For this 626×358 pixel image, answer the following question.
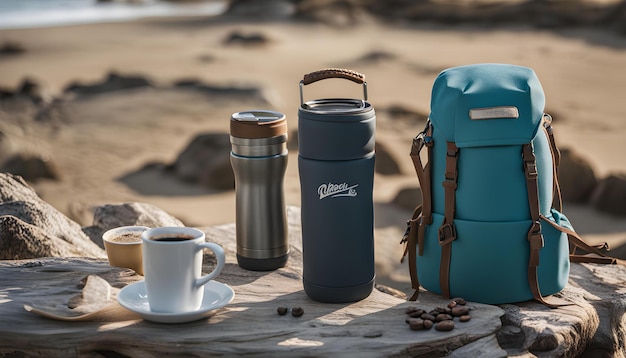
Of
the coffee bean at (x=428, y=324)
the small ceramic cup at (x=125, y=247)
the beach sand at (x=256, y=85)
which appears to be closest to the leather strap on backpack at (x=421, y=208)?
the coffee bean at (x=428, y=324)

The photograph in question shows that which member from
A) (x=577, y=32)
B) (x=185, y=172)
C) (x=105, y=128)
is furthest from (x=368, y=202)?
A: (x=577, y=32)

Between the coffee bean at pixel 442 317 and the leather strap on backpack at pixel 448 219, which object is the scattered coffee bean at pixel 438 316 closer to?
the coffee bean at pixel 442 317

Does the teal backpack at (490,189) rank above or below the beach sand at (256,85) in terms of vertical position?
above

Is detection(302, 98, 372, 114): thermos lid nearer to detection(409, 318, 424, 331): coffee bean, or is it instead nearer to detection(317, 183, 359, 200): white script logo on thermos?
detection(317, 183, 359, 200): white script logo on thermos

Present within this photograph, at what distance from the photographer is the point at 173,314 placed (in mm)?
2984

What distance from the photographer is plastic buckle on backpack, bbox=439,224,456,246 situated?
3428 mm

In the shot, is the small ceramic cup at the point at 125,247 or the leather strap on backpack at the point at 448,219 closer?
the leather strap on backpack at the point at 448,219

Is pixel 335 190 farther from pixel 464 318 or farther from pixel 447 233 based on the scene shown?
pixel 464 318

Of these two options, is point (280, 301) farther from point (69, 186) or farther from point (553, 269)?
point (69, 186)

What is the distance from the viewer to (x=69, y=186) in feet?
29.3

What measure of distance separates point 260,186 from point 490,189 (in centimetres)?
95

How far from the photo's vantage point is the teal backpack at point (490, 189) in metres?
3.32

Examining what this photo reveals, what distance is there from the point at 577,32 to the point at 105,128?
12847 mm

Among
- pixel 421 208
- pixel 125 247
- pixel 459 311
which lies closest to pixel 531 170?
pixel 421 208
